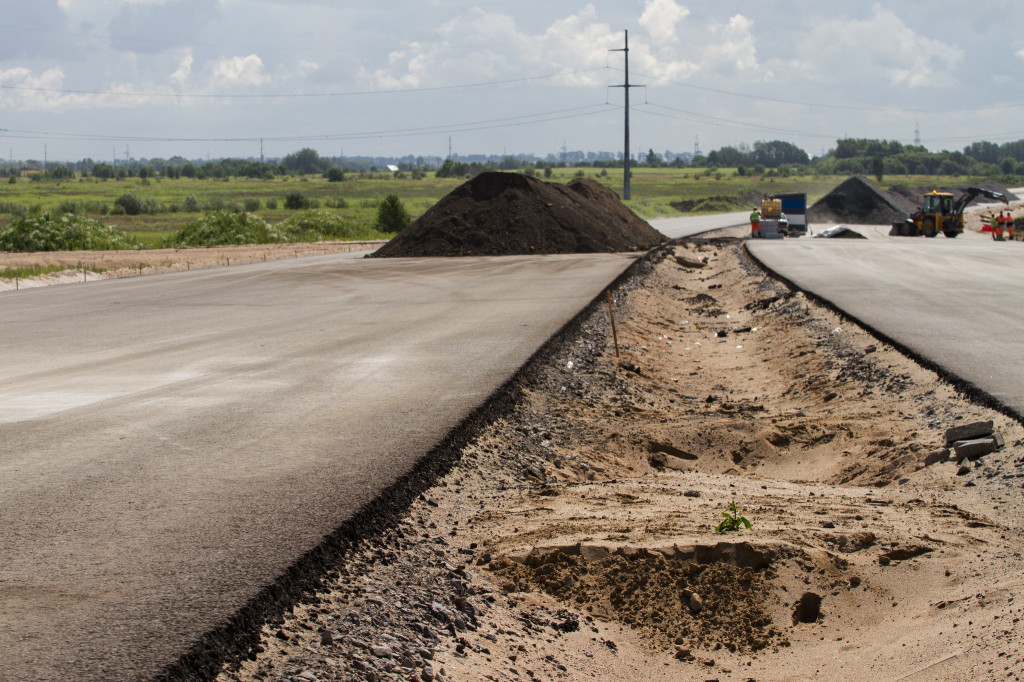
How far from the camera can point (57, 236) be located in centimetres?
4428

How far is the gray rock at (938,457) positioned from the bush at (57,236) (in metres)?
43.1

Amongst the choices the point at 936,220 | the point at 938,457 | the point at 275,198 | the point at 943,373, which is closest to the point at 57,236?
the point at 943,373

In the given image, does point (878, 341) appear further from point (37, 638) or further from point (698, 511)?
point (37, 638)

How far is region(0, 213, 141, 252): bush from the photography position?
4353cm

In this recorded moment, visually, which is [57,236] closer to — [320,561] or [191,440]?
[191,440]

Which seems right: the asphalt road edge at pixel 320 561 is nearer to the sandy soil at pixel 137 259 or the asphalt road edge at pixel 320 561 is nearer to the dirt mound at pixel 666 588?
the dirt mound at pixel 666 588

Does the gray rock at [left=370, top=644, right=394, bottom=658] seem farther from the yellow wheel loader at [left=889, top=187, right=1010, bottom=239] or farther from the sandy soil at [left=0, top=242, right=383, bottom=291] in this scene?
the yellow wheel loader at [left=889, top=187, right=1010, bottom=239]

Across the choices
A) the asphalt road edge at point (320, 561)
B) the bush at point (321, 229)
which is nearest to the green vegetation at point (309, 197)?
the bush at point (321, 229)

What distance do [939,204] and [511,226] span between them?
25.5 m

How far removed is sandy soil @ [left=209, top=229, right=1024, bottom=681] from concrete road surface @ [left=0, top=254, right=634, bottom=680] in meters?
0.60

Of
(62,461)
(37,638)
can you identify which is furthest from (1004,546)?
(62,461)

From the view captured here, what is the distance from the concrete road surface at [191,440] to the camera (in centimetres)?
472

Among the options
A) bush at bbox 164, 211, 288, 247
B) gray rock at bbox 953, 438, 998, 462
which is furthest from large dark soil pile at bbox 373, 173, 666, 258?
gray rock at bbox 953, 438, 998, 462

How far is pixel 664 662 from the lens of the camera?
522 cm
